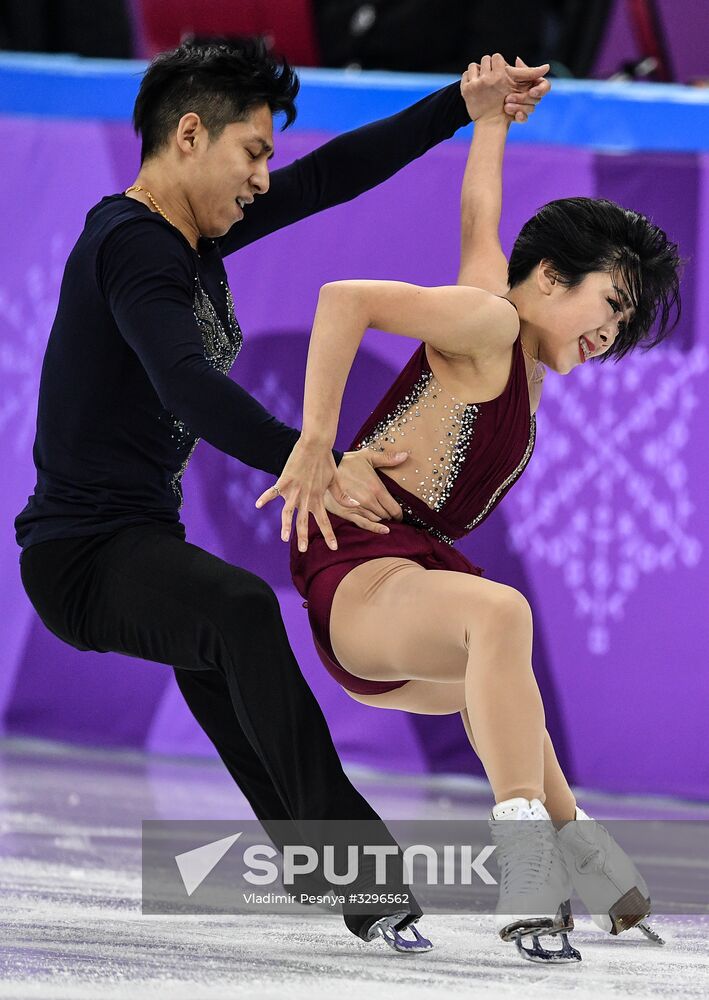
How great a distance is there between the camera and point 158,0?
4.85 meters

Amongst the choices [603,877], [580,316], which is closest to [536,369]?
[580,316]

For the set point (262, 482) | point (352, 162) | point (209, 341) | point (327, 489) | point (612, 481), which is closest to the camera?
point (327, 489)

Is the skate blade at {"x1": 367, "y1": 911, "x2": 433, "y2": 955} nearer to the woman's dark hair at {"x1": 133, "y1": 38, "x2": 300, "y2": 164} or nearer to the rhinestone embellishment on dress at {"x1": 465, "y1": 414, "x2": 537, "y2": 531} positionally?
the rhinestone embellishment on dress at {"x1": 465, "y1": 414, "x2": 537, "y2": 531}

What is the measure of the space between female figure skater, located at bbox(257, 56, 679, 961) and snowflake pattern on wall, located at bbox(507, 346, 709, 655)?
4.63 feet

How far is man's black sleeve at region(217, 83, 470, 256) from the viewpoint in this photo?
2.76 meters

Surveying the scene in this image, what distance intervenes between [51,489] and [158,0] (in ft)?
9.46

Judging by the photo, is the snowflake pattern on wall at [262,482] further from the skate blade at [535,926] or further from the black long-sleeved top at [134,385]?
the skate blade at [535,926]

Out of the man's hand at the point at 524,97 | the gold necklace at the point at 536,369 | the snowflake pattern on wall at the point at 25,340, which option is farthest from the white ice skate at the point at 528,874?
the snowflake pattern on wall at the point at 25,340

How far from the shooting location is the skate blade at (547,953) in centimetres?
217

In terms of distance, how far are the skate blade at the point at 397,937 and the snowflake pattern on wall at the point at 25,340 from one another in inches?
95.9

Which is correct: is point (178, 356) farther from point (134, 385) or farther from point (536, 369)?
point (536, 369)

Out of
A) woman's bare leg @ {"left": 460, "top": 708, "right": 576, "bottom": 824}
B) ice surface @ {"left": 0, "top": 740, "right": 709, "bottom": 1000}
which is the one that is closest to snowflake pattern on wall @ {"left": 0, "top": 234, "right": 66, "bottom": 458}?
ice surface @ {"left": 0, "top": 740, "right": 709, "bottom": 1000}

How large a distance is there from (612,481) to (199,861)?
160cm

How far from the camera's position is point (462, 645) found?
2176mm
